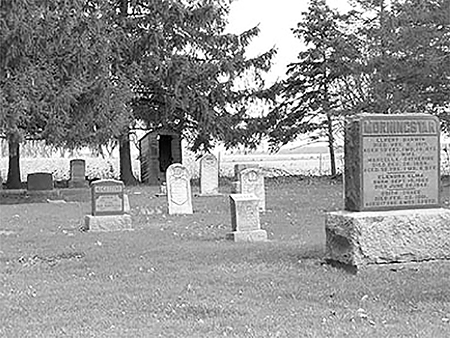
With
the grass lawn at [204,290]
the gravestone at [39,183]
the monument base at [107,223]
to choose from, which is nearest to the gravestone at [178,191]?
the monument base at [107,223]

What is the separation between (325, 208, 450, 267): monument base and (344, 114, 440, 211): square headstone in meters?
0.17

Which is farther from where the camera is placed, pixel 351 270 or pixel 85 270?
pixel 85 270

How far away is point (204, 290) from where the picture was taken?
8148mm

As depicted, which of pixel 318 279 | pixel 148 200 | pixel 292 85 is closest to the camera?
pixel 318 279

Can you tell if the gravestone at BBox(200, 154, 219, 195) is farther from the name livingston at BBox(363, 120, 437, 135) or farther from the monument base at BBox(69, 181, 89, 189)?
the name livingston at BBox(363, 120, 437, 135)

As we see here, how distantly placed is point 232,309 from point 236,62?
29956 mm

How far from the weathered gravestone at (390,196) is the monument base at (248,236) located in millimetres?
3304

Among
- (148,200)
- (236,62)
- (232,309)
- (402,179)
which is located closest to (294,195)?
(148,200)

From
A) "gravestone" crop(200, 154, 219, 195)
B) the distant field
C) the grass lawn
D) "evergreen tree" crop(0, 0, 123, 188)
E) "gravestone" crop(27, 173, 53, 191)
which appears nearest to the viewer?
the grass lawn

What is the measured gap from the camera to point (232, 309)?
722cm

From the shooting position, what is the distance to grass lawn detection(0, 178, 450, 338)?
6.60 m

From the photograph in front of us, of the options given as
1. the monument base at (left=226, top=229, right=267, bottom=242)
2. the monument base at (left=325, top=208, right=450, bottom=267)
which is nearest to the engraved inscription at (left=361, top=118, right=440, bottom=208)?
the monument base at (left=325, top=208, right=450, bottom=267)

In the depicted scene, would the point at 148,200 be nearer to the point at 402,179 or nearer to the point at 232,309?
the point at 402,179

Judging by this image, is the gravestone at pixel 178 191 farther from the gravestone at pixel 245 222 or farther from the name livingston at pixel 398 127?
the name livingston at pixel 398 127
